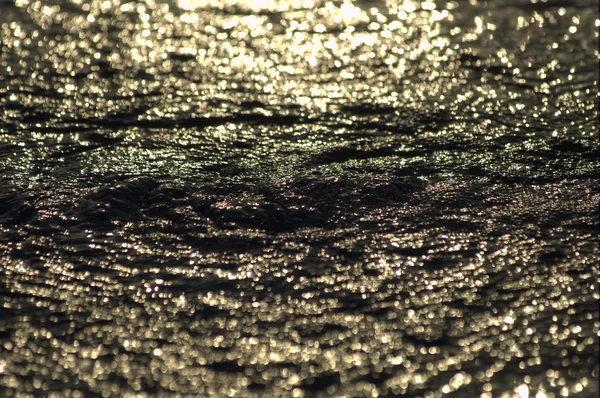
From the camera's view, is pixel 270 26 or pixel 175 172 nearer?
pixel 175 172

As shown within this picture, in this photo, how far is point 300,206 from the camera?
2.54 m

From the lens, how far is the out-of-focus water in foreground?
191 cm

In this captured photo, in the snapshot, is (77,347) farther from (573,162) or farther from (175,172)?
(573,162)

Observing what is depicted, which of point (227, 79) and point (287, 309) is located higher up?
point (227, 79)

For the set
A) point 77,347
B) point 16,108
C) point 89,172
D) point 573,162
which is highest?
point 16,108

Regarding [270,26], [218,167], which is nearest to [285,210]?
[218,167]

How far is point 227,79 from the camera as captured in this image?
3.61 m

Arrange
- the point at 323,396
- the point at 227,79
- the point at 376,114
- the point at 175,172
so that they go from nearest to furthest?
the point at 323,396 → the point at 175,172 → the point at 376,114 → the point at 227,79

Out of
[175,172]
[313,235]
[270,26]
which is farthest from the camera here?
[270,26]

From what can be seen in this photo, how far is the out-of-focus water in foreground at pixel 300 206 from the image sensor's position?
1.91m

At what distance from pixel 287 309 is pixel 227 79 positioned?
175cm

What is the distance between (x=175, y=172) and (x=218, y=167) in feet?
0.49

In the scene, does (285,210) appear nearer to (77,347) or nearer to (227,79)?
Answer: (77,347)

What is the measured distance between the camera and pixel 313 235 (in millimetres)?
2406
